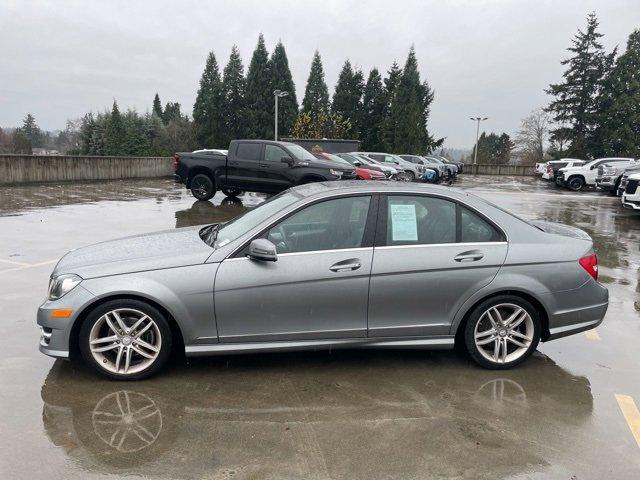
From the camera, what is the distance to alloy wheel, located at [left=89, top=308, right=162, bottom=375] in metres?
3.86

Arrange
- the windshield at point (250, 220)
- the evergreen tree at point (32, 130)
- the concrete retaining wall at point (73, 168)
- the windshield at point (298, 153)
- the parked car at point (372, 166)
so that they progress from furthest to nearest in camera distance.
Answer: the evergreen tree at point (32, 130) → the parked car at point (372, 166) → the concrete retaining wall at point (73, 168) → the windshield at point (298, 153) → the windshield at point (250, 220)

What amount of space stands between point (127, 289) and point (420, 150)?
5926 cm

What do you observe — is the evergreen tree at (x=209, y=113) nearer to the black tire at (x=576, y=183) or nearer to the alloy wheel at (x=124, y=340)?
the black tire at (x=576, y=183)

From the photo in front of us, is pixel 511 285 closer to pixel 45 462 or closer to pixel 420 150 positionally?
pixel 45 462

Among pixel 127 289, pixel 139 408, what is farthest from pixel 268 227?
pixel 139 408

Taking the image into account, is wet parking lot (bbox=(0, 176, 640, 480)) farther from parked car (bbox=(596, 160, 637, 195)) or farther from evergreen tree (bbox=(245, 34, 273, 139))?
evergreen tree (bbox=(245, 34, 273, 139))

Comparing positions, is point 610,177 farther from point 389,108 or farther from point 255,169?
point 389,108

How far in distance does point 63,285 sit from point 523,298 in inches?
141

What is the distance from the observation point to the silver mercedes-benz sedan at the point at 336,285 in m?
3.86

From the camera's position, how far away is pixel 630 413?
3.67 metres

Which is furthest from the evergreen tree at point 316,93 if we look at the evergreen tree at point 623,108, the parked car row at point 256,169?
the parked car row at point 256,169

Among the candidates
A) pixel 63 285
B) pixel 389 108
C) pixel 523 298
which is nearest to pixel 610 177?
pixel 523 298

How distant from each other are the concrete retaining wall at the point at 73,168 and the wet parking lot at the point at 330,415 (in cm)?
1611

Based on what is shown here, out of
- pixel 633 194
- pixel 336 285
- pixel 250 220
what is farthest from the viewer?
pixel 633 194
